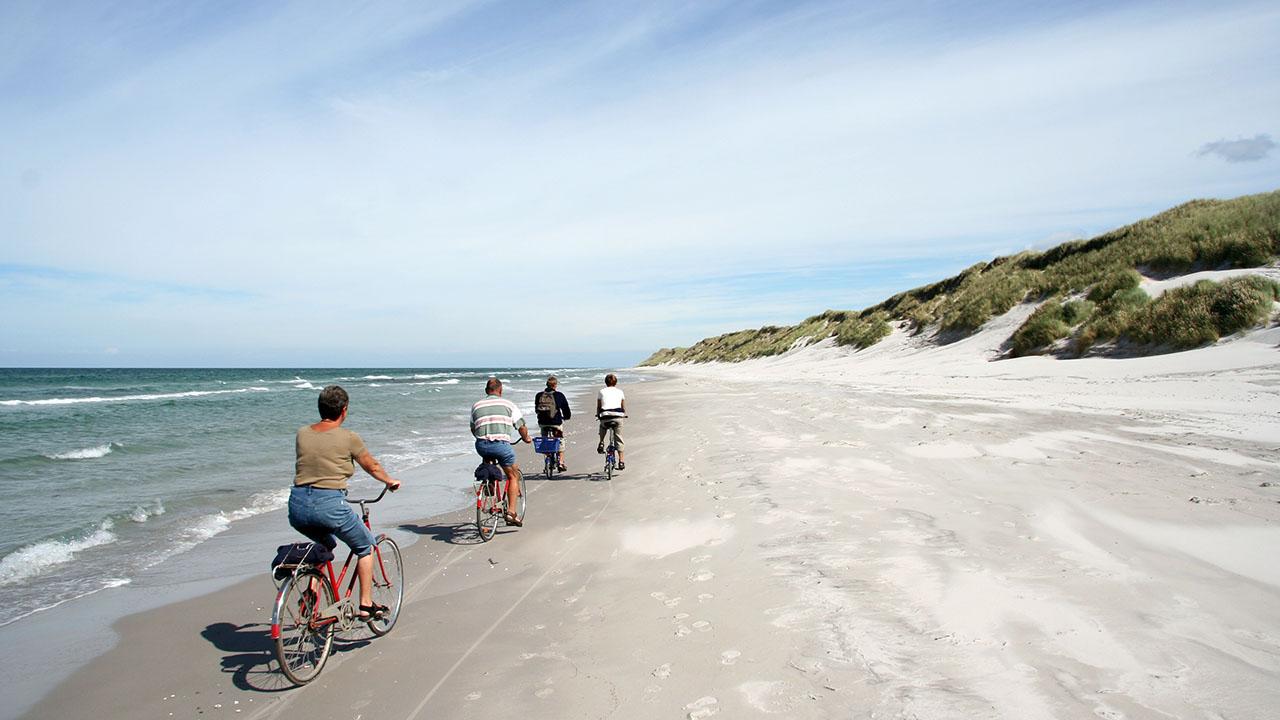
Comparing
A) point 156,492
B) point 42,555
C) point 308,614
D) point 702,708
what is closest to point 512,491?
point 308,614

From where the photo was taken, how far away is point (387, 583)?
211 inches

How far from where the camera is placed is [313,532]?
4.54m

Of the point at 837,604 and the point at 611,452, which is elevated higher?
the point at 611,452

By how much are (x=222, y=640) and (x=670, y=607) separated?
3780 mm

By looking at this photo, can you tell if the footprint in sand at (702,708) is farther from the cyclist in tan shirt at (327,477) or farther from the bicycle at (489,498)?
the bicycle at (489,498)

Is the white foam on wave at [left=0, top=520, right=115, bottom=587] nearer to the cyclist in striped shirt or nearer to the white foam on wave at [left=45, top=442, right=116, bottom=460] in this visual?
the cyclist in striped shirt

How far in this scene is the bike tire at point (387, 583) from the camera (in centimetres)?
521

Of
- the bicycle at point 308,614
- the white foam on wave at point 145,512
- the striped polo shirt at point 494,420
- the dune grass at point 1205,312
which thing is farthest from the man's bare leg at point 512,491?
the dune grass at point 1205,312

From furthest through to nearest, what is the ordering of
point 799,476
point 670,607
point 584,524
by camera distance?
point 799,476
point 584,524
point 670,607

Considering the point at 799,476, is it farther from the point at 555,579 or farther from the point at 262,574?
the point at 262,574

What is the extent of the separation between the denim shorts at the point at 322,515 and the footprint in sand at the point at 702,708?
258 centimetres

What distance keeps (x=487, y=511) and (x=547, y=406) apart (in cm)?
273

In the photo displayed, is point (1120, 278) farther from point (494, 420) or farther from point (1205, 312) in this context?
point (494, 420)

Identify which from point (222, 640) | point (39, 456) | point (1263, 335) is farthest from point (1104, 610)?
point (39, 456)
